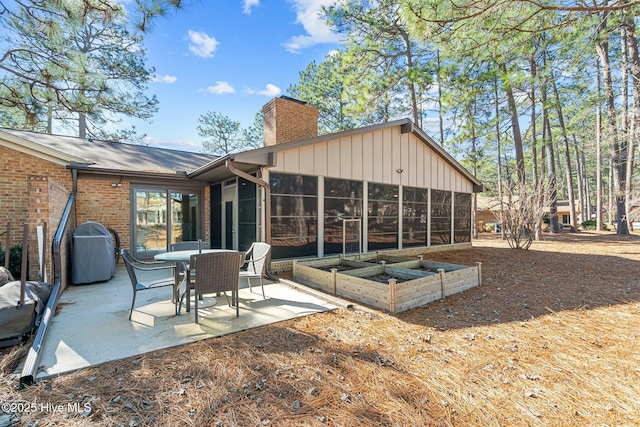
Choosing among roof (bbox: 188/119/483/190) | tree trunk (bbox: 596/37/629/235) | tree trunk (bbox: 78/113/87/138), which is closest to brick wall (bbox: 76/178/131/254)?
roof (bbox: 188/119/483/190)

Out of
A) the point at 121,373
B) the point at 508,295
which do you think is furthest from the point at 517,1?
the point at 121,373

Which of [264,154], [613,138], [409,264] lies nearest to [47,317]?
[264,154]

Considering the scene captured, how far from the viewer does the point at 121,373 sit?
252 cm

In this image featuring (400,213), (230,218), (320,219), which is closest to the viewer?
(320,219)

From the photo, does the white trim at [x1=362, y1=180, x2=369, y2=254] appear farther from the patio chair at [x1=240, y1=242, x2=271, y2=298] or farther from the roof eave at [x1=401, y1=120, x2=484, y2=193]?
the patio chair at [x1=240, y1=242, x2=271, y2=298]

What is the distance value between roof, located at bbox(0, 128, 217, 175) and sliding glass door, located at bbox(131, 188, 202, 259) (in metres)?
0.75

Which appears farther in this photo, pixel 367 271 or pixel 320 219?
pixel 320 219

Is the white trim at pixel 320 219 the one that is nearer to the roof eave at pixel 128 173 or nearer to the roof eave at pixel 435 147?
the roof eave at pixel 435 147

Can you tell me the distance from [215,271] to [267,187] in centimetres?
285

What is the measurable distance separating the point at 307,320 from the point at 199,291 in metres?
1.41

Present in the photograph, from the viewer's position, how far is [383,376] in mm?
2514

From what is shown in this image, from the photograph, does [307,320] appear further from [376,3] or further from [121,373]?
[376,3]

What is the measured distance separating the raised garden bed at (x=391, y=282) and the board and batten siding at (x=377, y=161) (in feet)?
7.67

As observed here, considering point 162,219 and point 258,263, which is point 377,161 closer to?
point 258,263
